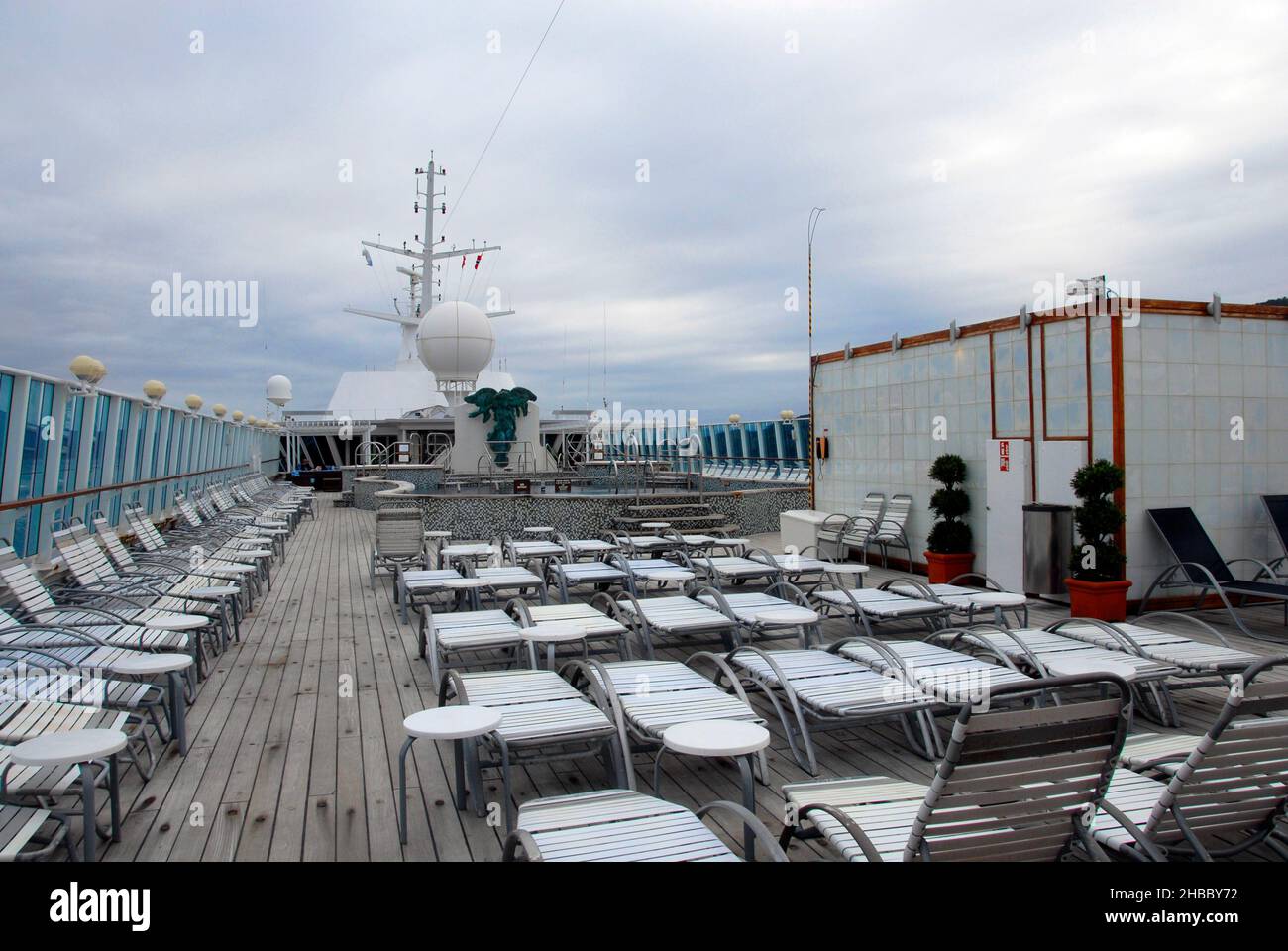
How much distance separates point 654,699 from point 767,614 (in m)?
1.70

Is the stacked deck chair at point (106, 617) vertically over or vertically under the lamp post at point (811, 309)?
under

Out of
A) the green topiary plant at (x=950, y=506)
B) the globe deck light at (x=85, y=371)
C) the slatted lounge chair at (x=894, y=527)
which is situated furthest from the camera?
the slatted lounge chair at (x=894, y=527)

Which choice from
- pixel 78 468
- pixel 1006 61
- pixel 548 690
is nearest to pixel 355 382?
pixel 78 468

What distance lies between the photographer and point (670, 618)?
5180 millimetres

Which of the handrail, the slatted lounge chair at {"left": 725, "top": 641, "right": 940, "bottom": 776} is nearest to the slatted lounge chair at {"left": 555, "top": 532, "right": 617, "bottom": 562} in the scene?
the slatted lounge chair at {"left": 725, "top": 641, "right": 940, "bottom": 776}

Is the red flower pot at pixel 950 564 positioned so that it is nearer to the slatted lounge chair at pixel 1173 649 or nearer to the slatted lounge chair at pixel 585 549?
the slatted lounge chair at pixel 585 549

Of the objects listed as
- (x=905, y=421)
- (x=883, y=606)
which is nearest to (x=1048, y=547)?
(x=905, y=421)

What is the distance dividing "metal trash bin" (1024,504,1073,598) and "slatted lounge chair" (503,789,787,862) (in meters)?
6.10

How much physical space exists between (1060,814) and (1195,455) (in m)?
6.70

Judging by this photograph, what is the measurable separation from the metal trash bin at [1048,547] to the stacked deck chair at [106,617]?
6599 millimetres

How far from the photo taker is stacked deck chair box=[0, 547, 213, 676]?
446cm

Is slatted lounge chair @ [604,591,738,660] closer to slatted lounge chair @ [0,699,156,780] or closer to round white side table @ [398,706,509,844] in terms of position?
round white side table @ [398,706,509,844]

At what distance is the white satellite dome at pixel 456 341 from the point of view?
83.1 ft

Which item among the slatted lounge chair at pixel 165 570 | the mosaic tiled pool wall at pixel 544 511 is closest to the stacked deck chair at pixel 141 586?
the slatted lounge chair at pixel 165 570
